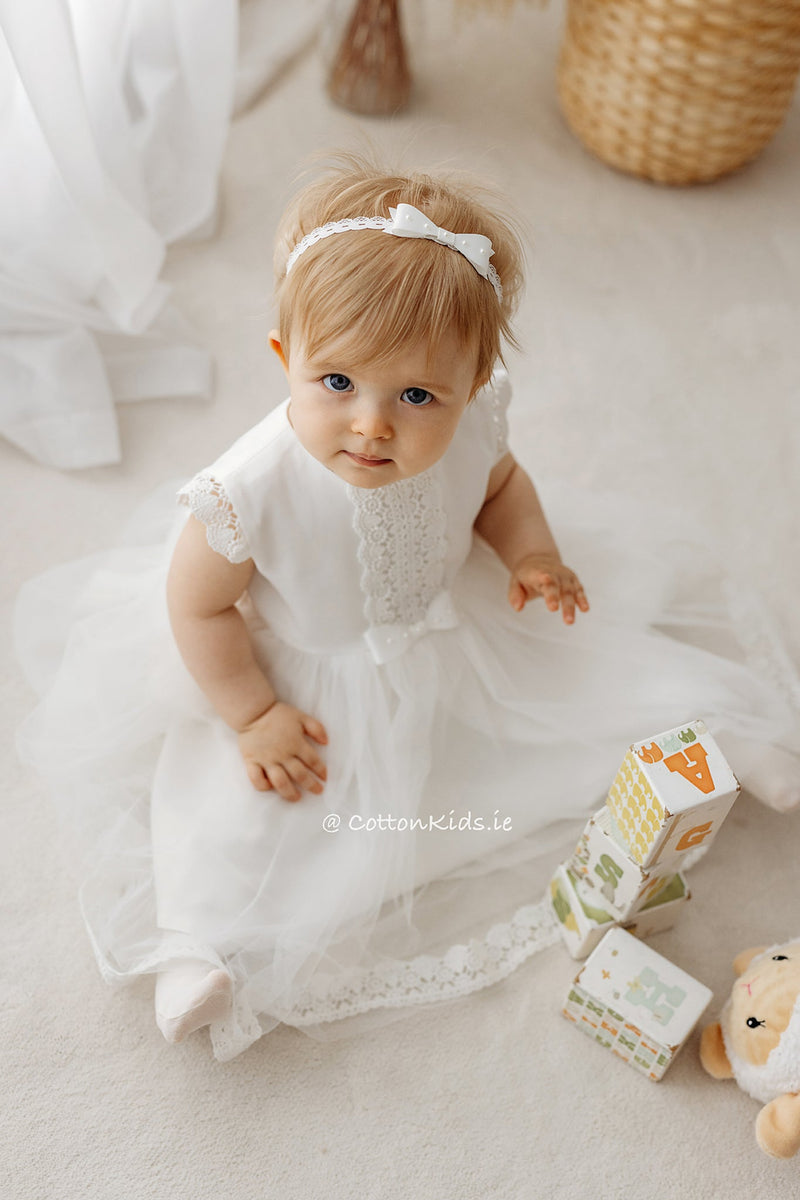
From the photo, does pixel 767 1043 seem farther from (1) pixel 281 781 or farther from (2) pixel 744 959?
(1) pixel 281 781

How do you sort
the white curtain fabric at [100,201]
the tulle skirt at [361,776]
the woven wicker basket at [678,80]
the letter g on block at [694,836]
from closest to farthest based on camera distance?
the letter g on block at [694,836]
the tulle skirt at [361,776]
the white curtain fabric at [100,201]
the woven wicker basket at [678,80]

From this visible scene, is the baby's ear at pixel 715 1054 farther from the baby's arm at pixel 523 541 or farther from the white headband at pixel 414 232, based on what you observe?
the white headband at pixel 414 232

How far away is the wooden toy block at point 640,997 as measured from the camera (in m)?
0.97

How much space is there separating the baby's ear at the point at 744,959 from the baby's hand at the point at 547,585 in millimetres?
354

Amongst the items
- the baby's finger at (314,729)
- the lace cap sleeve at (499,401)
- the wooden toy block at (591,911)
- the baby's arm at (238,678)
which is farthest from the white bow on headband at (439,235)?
the wooden toy block at (591,911)

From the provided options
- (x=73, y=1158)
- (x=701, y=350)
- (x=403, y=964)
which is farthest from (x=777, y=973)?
(x=701, y=350)

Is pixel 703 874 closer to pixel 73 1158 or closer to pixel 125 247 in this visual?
pixel 73 1158

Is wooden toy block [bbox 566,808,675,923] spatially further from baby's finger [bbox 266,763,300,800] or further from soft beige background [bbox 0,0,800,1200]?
baby's finger [bbox 266,763,300,800]

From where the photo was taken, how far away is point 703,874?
1.15 m

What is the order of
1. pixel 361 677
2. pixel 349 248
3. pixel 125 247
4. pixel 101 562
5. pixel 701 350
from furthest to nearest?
1. pixel 701 350
2. pixel 125 247
3. pixel 101 562
4. pixel 361 677
5. pixel 349 248

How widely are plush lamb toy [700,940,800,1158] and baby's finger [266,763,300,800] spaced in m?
0.44

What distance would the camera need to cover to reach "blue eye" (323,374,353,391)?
837mm

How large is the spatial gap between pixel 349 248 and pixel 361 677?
0.43 meters

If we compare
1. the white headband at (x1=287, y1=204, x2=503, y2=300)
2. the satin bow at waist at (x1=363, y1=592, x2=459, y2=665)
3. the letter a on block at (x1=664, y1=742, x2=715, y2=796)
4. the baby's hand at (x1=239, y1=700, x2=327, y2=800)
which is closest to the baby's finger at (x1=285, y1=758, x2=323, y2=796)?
the baby's hand at (x1=239, y1=700, x2=327, y2=800)
